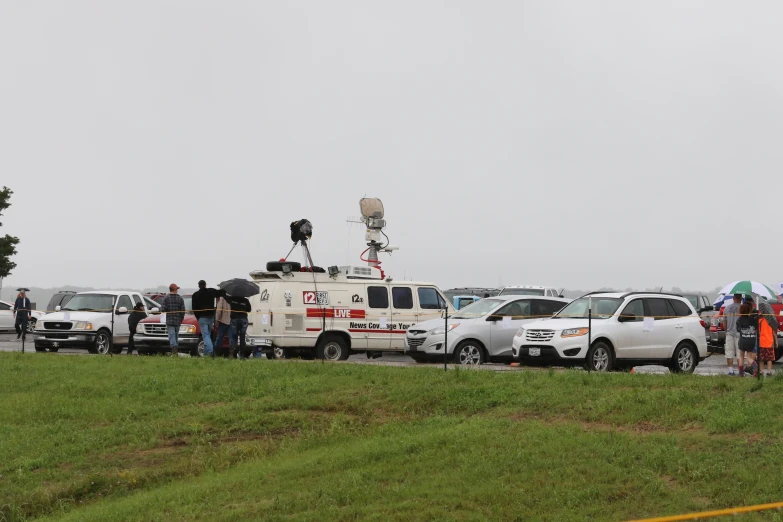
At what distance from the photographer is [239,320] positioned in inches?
882

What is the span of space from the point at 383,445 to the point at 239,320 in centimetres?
1018

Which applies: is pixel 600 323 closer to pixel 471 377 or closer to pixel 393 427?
pixel 471 377

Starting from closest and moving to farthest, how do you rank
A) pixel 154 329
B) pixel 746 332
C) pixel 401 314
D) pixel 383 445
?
pixel 383 445, pixel 746 332, pixel 401 314, pixel 154 329

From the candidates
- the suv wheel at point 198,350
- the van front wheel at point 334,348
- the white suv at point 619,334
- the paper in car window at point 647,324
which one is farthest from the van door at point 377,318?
the paper in car window at point 647,324

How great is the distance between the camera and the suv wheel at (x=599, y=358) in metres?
19.5

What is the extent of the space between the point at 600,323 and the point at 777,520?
10.8m

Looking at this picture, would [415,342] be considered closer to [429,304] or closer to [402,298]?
[402,298]

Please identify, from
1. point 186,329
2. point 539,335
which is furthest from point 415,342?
point 186,329

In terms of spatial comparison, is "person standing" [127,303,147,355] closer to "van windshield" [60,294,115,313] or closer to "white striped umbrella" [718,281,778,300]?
"van windshield" [60,294,115,313]

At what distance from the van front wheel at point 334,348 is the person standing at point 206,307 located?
267 cm

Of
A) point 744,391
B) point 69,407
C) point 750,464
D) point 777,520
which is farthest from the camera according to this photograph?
point 69,407

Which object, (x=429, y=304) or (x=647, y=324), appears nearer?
(x=647, y=324)

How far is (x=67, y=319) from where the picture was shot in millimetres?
27328

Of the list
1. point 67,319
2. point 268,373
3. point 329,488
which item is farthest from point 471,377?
point 67,319
